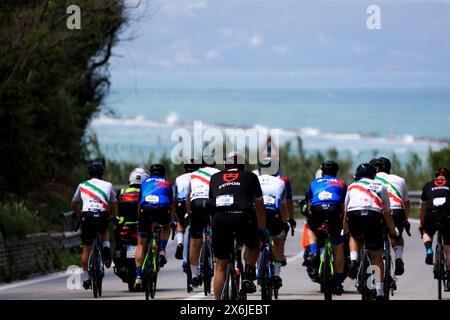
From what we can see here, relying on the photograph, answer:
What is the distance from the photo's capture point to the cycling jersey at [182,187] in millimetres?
22281

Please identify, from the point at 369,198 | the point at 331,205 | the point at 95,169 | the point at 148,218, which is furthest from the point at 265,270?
the point at 95,169

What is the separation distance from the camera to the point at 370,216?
59.3ft

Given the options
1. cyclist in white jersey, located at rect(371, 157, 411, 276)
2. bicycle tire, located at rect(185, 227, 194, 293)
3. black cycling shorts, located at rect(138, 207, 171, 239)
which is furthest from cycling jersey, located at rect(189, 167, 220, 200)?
cyclist in white jersey, located at rect(371, 157, 411, 276)

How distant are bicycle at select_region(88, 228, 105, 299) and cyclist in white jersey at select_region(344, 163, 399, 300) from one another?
4.02 metres

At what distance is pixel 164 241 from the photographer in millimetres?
20906

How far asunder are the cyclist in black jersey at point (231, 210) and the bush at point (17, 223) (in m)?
9.22

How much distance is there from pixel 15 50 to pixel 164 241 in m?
11.8

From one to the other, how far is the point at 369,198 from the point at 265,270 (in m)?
1.84

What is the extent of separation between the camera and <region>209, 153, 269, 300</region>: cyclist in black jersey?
15945 millimetres

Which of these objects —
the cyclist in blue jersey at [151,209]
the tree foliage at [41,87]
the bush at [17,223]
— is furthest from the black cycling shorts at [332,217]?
the tree foliage at [41,87]

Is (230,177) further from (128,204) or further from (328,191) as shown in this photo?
(128,204)

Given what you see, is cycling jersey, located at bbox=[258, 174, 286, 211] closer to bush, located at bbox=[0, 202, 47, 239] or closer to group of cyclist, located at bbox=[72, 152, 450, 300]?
group of cyclist, located at bbox=[72, 152, 450, 300]

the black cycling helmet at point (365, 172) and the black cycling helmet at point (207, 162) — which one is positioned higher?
the black cycling helmet at point (207, 162)

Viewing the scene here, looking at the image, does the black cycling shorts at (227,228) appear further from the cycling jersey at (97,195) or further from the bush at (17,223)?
the bush at (17,223)
